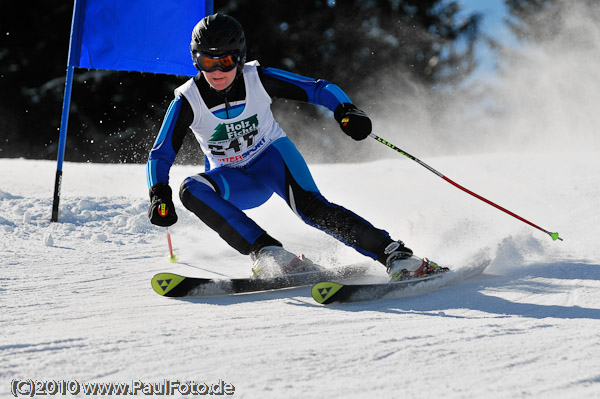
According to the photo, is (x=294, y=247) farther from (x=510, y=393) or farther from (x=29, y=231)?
(x=510, y=393)

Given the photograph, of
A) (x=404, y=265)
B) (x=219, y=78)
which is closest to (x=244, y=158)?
(x=219, y=78)

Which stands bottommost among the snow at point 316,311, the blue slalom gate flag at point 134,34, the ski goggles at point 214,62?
the snow at point 316,311

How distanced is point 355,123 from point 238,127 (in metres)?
0.51

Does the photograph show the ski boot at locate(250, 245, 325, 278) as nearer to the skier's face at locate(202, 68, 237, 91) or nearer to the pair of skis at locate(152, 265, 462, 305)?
→ the pair of skis at locate(152, 265, 462, 305)

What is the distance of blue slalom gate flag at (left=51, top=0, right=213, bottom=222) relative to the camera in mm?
4133

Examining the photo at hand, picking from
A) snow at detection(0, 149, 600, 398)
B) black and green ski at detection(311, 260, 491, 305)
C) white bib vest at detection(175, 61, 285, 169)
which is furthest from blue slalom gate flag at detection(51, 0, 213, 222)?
black and green ski at detection(311, 260, 491, 305)

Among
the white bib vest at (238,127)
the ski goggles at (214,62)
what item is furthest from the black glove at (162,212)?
the ski goggles at (214,62)

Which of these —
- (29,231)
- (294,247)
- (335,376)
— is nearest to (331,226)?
(294,247)

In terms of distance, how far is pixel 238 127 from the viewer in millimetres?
2834

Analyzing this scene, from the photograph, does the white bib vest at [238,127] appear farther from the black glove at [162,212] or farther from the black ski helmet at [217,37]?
the black glove at [162,212]

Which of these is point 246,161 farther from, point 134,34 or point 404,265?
point 134,34

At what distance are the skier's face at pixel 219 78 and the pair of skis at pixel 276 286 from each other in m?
0.84

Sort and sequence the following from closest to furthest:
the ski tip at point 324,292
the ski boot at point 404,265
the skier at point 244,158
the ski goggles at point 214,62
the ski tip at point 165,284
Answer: the ski tip at point 324,292 → the ski tip at point 165,284 → the ski boot at point 404,265 → the skier at point 244,158 → the ski goggles at point 214,62

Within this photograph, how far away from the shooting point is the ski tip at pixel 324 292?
219 cm
